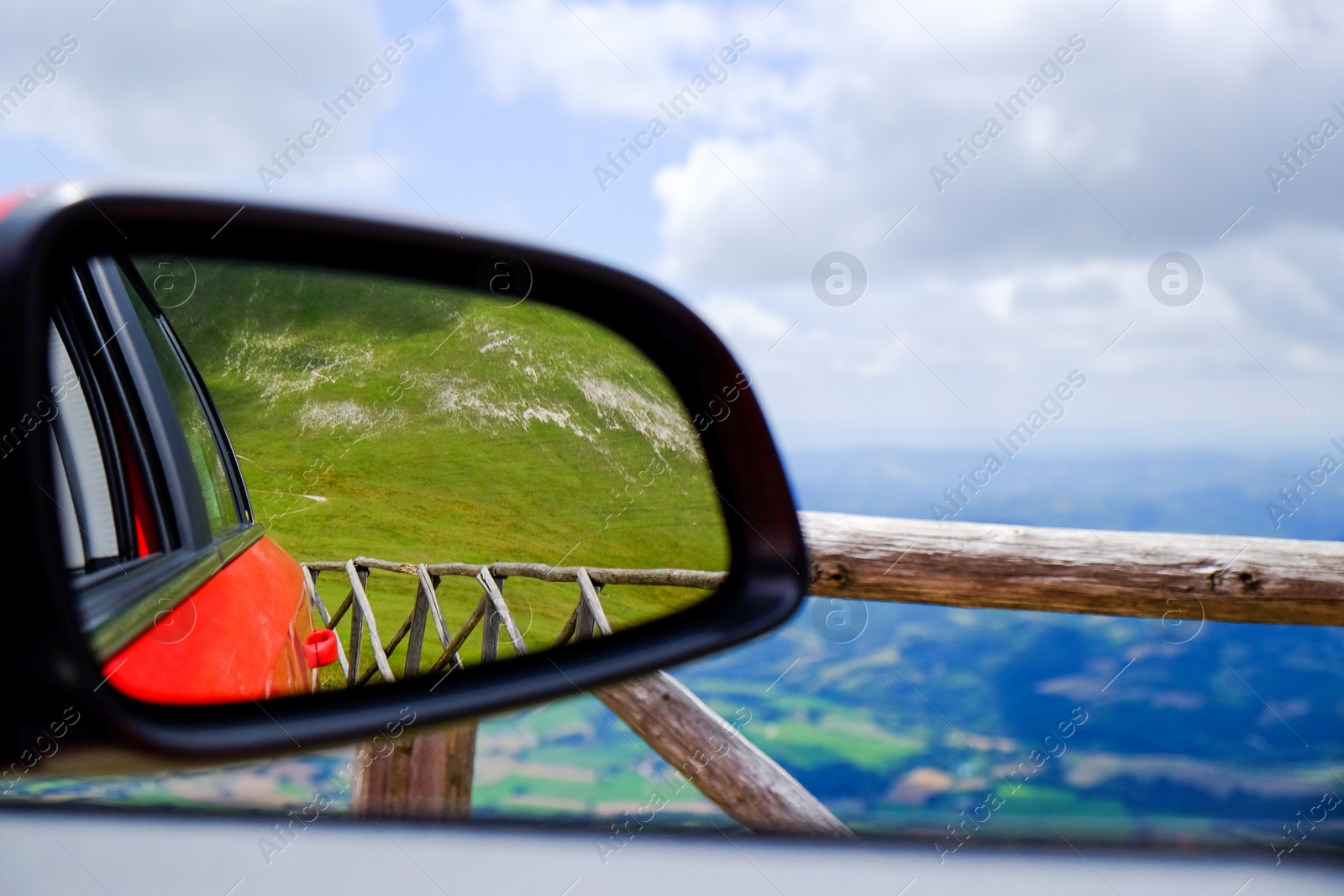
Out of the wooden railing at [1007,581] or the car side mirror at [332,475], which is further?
the wooden railing at [1007,581]

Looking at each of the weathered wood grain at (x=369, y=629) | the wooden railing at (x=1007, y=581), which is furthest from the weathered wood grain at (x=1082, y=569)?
the weathered wood grain at (x=369, y=629)

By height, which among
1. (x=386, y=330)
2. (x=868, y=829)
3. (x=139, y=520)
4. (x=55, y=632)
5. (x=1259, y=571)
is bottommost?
(x=868, y=829)

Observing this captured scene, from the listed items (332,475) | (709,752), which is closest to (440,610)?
(332,475)

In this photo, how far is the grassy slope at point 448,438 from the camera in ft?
2.65

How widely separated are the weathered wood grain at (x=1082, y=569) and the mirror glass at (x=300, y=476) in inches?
52.8

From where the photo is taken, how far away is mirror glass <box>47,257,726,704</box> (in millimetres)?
746

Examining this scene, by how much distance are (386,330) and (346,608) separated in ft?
0.95

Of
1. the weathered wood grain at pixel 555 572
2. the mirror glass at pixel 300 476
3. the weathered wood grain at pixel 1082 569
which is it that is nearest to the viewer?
the mirror glass at pixel 300 476

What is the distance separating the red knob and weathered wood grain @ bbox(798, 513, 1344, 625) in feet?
5.31

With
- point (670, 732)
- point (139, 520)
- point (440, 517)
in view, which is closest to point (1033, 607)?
point (670, 732)

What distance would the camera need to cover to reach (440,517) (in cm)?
89

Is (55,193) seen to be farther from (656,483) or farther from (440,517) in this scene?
(656,483)

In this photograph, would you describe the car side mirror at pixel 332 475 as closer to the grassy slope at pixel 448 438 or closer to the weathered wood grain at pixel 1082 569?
the grassy slope at pixel 448 438

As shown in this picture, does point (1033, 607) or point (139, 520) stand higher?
point (1033, 607)
